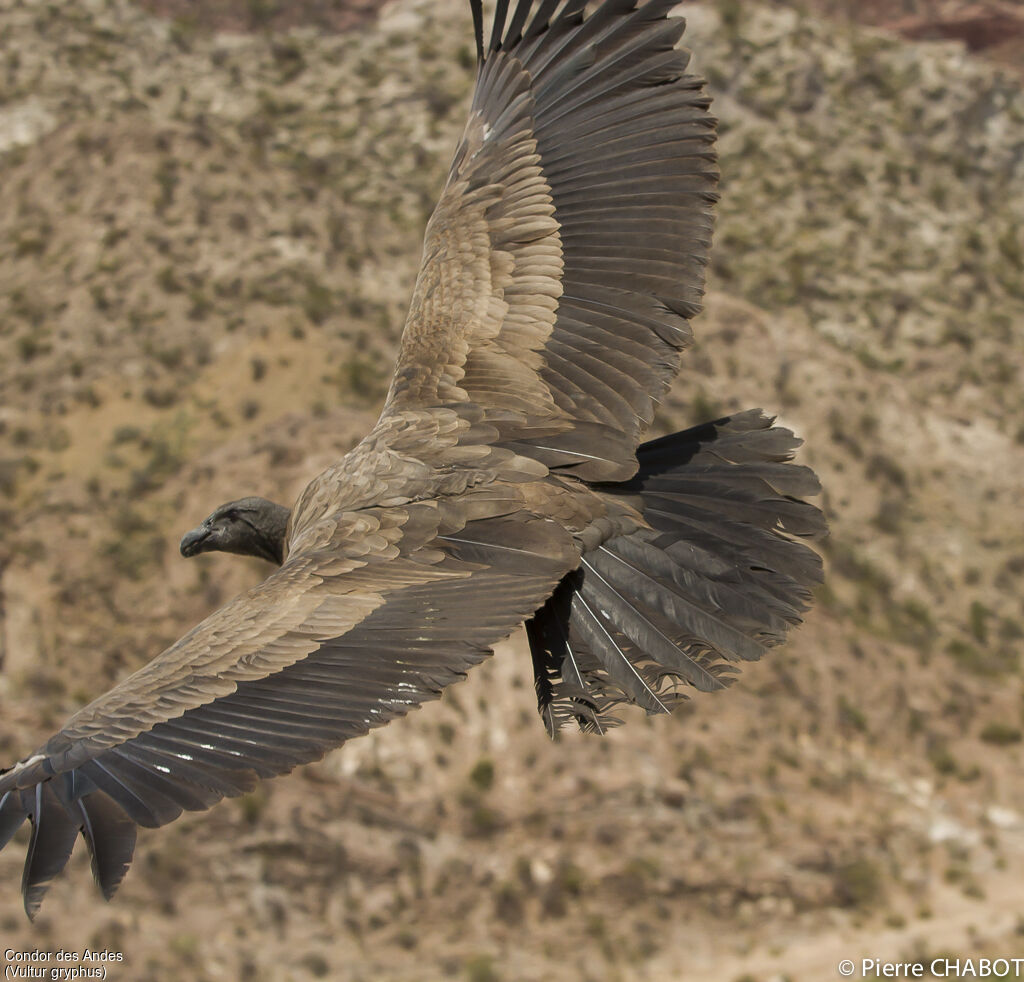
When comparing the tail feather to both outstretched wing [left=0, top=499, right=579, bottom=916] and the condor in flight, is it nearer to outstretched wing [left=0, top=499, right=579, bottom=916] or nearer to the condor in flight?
the condor in flight

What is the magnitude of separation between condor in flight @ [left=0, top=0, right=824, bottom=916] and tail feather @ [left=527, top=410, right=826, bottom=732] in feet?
0.04

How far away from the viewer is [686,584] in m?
4.97

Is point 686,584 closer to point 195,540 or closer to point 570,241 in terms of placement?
point 570,241

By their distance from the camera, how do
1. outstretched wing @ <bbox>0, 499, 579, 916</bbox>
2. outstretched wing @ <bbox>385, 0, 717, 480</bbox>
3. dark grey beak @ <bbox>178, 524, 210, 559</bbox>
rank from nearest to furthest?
outstretched wing @ <bbox>0, 499, 579, 916</bbox> < outstretched wing @ <bbox>385, 0, 717, 480</bbox> < dark grey beak @ <bbox>178, 524, 210, 559</bbox>

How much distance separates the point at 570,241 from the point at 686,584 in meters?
2.08

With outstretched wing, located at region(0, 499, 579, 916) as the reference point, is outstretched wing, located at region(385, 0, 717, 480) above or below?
above

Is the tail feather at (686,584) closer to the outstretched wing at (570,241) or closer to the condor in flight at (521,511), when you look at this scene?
the condor in flight at (521,511)

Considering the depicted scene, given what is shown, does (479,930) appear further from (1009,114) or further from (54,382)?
(1009,114)

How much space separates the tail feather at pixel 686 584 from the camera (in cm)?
473

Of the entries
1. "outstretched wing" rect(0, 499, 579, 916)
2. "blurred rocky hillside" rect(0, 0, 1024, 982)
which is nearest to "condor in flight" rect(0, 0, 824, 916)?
"outstretched wing" rect(0, 499, 579, 916)

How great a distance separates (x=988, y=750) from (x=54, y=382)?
1394cm

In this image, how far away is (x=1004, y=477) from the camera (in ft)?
68.2

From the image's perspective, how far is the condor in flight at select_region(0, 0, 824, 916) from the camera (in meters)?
4.05

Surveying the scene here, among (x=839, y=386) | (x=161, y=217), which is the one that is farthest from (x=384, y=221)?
(x=839, y=386)
